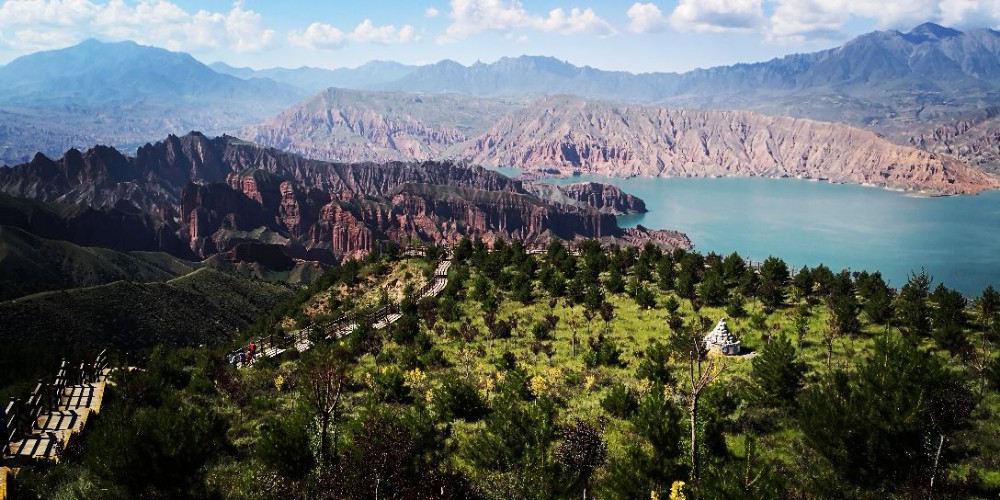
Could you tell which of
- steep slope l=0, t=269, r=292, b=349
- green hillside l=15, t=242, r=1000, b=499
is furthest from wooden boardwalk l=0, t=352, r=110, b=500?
steep slope l=0, t=269, r=292, b=349

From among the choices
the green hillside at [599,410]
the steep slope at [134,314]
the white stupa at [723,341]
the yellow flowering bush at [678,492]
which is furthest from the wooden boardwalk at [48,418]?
the steep slope at [134,314]

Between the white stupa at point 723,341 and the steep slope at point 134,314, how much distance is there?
217 ft

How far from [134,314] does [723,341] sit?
7647 cm

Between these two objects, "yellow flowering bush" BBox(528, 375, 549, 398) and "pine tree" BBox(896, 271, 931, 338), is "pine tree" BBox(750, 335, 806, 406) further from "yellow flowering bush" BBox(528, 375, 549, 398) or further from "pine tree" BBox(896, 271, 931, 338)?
"pine tree" BBox(896, 271, 931, 338)

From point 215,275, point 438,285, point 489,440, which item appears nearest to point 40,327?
point 215,275

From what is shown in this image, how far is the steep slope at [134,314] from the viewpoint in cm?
7031

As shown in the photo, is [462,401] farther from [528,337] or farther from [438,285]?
[438,285]

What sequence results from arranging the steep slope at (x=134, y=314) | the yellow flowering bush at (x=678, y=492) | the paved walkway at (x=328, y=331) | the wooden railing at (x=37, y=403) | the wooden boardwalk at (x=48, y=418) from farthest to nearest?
the steep slope at (x=134, y=314) → the paved walkway at (x=328, y=331) → the wooden railing at (x=37, y=403) → the wooden boardwalk at (x=48, y=418) → the yellow flowering bush at (x=678, y=492)

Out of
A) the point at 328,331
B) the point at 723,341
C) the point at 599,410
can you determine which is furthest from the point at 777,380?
the point at 328,331

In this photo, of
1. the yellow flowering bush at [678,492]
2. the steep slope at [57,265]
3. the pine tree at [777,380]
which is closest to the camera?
the yellow flowering bush at [678,492]

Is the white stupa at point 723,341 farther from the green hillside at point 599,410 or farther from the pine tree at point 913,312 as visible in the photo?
the pine tree at point 913,312

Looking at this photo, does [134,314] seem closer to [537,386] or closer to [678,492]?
[537,386]

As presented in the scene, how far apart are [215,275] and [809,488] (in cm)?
10906

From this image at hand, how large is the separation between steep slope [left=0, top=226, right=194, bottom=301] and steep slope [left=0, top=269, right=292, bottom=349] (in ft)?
72.0
